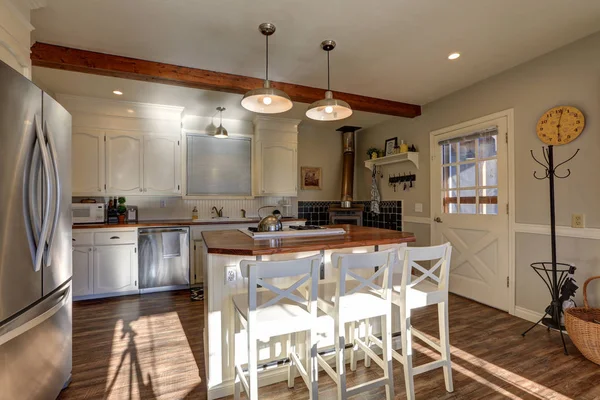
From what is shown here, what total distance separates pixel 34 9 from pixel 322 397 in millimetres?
3116

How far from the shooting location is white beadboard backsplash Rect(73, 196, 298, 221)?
13.9 feet

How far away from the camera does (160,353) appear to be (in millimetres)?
2256

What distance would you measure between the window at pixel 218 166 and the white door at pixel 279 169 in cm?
35

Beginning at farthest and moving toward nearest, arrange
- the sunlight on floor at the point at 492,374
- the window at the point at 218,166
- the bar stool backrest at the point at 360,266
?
the window at the point at 218,166
the sunlight on floor at the point at 492,374
the bar stool backrest at the point at 360,266

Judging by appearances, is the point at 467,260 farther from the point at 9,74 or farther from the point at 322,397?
the point at 9,74

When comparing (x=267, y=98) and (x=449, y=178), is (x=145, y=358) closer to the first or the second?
(x=267, y=98)

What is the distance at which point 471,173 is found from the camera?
11.1ft

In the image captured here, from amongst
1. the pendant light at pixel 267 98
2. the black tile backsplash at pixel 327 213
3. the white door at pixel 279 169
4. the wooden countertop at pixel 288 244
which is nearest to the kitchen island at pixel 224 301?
the wooden countertop at pixel 288 244

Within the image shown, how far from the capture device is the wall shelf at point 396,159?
13.5ft

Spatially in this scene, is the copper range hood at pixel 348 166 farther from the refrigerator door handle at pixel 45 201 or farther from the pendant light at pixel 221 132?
the refrigerator door handle at pixel 45 201

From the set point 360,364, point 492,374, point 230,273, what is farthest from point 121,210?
point 492,374

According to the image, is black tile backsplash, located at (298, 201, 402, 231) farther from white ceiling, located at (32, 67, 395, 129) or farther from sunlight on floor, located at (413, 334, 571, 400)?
sunlight on floor, located at (413, 334, 571, 400)

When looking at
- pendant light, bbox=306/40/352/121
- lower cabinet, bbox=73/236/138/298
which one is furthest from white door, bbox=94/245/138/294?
pendant light, bbox=306/40/352/121

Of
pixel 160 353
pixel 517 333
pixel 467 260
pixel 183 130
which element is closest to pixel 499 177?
pixel 467 260
